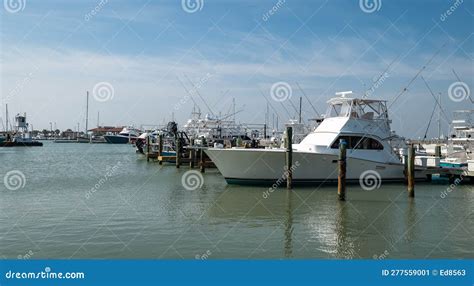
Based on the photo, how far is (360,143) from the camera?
26672 mm

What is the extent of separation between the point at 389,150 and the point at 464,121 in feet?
78.9

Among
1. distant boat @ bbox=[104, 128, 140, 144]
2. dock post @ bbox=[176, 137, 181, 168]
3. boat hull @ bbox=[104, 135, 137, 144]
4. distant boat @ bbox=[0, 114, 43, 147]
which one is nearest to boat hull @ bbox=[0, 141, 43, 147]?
distant boat @ bbox=[0, 114, 43, 147]

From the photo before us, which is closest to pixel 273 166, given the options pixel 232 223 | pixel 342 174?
pixel 342 174

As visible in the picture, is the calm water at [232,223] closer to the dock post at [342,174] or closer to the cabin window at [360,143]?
the dock post at [342,174]

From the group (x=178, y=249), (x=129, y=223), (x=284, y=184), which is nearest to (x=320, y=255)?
(x=178, y=249)

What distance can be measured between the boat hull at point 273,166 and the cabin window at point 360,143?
746 millimetres

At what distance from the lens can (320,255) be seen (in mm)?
12180

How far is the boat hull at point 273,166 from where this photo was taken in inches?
977

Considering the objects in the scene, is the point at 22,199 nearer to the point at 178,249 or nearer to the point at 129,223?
the point at 129,223

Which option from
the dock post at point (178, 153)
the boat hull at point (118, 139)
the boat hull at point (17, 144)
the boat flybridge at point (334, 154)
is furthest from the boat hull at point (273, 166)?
the boat hull at point (118, 139)

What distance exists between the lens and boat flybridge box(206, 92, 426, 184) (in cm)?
2509

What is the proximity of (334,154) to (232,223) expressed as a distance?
437 inches

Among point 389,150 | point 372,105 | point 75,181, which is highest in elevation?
→ point 372,105

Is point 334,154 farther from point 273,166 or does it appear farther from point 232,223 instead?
point 232,223
